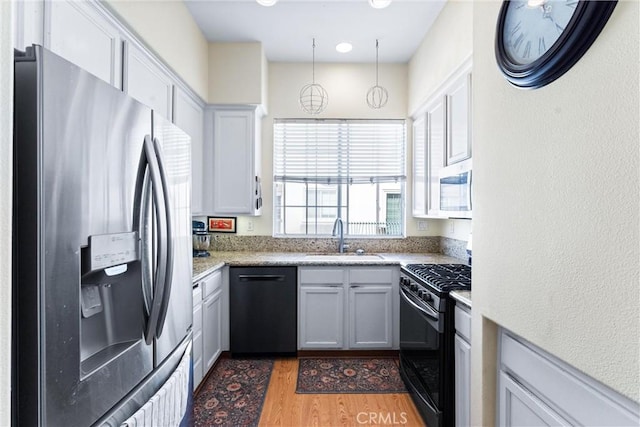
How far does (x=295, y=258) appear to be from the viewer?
3.20 meters

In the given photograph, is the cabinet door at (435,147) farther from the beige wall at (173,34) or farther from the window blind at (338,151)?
the beige wall at (173,34)

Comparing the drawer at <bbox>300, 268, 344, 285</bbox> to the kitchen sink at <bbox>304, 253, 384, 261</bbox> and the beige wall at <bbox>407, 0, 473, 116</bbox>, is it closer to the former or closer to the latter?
the kitchen sink at <bbox>304, 253, 384, 261</bbox>

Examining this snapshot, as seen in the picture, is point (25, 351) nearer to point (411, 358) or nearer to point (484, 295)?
point (484, 295)

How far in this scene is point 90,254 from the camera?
913mm

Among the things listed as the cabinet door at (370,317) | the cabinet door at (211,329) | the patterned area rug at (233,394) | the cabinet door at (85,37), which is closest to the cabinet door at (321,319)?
the cabinet door at (370,317)

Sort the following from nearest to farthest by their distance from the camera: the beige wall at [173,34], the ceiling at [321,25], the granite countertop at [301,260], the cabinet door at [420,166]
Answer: the beige wall at [173,34]
the ceiling at [321,25]
the granite countertop at [301,260]
the cabinet door at [420,166]

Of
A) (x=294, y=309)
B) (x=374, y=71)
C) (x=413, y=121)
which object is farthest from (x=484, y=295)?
(x=374, y=71)

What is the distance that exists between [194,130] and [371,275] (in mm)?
2043

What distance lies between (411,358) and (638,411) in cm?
166

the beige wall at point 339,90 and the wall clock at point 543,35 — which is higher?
the beige wall at point 339,90

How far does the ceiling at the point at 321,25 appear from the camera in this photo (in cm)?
263

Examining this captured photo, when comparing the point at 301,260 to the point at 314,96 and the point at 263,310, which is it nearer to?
the point at 263,310

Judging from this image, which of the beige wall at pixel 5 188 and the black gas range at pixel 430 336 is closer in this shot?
the beige wall at pixel 5 188

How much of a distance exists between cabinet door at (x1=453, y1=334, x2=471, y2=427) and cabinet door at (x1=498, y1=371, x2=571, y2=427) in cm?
27
